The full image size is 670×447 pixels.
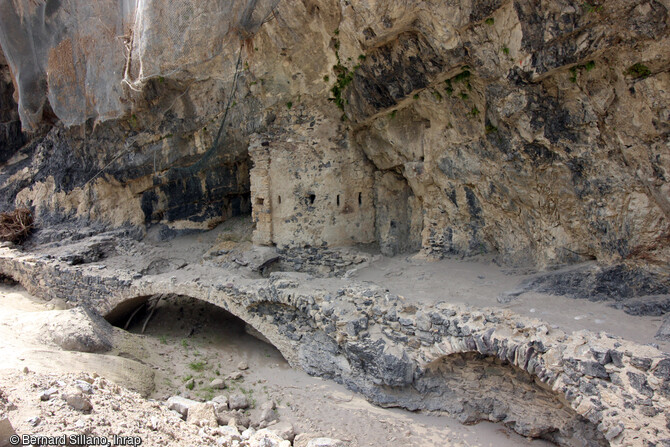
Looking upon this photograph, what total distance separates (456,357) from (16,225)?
1188cm

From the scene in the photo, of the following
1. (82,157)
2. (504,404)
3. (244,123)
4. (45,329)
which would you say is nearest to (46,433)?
(45,329)

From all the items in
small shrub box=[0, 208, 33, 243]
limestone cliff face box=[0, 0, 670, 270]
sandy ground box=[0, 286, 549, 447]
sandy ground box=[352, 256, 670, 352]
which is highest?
limestone cliff face box=[0, 0, 670, 270]

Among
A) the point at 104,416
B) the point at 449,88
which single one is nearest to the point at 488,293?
the point at 449,88

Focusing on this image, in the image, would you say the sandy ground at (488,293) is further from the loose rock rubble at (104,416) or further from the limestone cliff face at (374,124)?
the loose rock rubble at (104,416)

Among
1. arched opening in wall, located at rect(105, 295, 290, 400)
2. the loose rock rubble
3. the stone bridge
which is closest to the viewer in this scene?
the loose rock rubble

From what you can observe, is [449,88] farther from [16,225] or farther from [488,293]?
[16,225]

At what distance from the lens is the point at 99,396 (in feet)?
15.7

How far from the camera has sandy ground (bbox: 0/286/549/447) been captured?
563 cm

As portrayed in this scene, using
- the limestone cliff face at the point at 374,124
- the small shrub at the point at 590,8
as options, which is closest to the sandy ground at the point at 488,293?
the limestone cliff face at the point at 374,124

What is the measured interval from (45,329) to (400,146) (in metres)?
6.50

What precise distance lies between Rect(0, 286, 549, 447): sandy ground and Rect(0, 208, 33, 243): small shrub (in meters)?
2.82

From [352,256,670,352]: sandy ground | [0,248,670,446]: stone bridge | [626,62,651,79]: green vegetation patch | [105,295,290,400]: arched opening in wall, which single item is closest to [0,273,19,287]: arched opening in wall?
[105,295,290,400]: arched opening in wall

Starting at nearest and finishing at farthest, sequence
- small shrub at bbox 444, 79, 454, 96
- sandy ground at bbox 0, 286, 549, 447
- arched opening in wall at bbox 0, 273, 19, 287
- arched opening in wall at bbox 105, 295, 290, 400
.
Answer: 1. sandy ground at bbox 0, 286, 549, 447
2. small shrub at bbox 444, 79, 454, 96
3. arched opening in wall at bbox 105, 295, 290, 400
4. arched opening in wall at bbox 0, 273, 19, 287

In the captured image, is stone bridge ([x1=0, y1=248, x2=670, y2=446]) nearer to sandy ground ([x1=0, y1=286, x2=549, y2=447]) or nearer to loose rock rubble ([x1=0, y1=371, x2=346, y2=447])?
sandy ground ([x1=0, y1=286, x2=549, y2=447])
